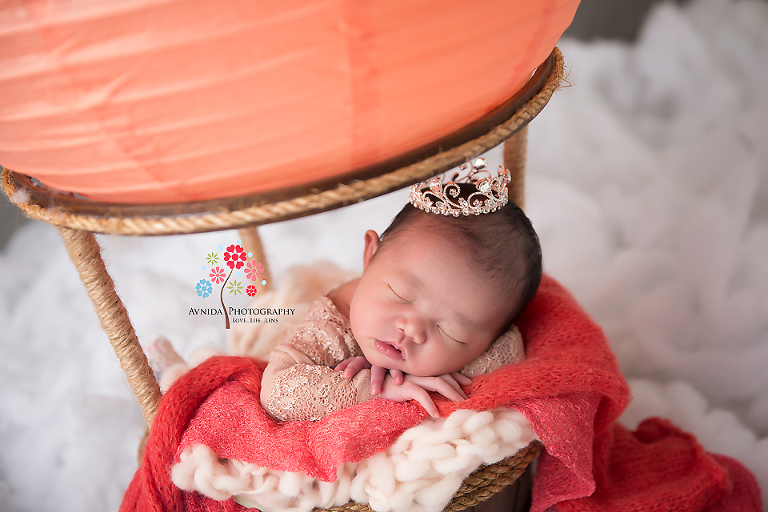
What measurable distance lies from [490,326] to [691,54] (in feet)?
4.76

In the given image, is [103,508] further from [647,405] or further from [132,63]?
[647,405]

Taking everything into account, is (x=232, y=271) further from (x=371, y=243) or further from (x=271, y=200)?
(x=271, y=200)

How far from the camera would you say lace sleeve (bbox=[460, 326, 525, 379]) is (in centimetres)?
87

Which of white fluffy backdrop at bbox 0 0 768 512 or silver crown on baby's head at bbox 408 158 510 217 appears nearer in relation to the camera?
silver crown on baby's head at bbox 408 158 510 217

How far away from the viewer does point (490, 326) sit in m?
0.84

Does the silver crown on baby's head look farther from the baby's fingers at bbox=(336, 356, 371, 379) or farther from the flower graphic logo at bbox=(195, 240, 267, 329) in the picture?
the flower graphic logo at bbox=(195, 240, 267, 329)

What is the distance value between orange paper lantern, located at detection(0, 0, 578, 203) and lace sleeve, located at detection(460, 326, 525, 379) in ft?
1.39

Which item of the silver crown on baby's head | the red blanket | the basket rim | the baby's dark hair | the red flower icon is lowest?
the red blanket

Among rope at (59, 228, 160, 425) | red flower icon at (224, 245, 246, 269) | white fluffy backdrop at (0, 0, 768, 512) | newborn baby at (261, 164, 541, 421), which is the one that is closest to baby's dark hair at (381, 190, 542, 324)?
newborn baby at (261, 164, 541, 421)

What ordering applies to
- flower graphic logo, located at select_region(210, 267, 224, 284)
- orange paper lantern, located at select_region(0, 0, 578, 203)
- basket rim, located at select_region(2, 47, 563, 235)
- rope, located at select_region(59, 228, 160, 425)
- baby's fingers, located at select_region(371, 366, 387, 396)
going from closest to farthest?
orange paper lantern, located at select_region(0, 0, 578, 203) → basket rim, located at select_region(2, 47, 563, 235) → rope, located at select_region(59, 228, 160, 425) → baby's fingers, located at select_region(371, 366, 387, 396) → flower graphic logo, located at select_region(210, 267, 224, 284)

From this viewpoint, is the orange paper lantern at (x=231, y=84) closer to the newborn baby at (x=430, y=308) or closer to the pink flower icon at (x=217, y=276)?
the newborn baby at (x=430, y=308)

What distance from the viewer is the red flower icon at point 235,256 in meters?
1.25

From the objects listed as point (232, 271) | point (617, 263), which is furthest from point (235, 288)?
point (617, 263)

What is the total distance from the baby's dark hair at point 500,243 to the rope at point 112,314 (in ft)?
1.24
